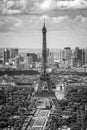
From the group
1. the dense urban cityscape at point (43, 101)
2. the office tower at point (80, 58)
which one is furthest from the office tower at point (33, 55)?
the office tower at point (80, 58)

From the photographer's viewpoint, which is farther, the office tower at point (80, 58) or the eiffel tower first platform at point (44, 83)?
the office tower at point (80, 58)

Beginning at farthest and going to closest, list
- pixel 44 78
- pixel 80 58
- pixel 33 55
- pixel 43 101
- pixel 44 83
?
pixel 33 55 < pixel 80 58 < pixel 44 78 < pixel 44 83 < pixel 43 101

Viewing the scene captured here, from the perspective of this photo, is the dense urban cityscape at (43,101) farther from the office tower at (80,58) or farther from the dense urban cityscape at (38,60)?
the office tower at (80,58)

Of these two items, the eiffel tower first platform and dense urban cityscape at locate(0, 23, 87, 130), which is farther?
the eiffel tower first platform

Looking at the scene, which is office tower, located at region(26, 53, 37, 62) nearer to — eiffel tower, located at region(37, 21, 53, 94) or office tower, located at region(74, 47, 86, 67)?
office tower, located at region(74, 47, 86, 67)

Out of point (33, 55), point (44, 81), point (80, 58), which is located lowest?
point (80, 58)

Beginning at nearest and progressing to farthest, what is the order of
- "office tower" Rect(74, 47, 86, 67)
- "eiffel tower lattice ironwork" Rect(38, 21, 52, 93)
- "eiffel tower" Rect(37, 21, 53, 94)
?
"eiffel tower" Rect(37, 21, 53, 94), "eiffel tower lattice ironwork" Rect(38, 21, 52, 93), "office tower" Rect(74, 47, 86, 67)

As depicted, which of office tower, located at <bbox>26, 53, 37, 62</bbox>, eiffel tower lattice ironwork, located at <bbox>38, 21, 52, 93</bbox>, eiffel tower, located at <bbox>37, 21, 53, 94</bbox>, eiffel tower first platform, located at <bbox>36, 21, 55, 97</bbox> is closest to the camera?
eiffel tower first platform, located at <bbox>36, 21, 55, 97</bbox>

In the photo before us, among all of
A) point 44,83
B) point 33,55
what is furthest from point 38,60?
point 44,83

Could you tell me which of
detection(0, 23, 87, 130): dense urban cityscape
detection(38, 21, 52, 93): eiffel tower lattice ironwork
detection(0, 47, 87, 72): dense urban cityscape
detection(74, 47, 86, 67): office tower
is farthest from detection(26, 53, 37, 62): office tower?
detection(38, 21, 52, 93): eiffel tower lattice ironwork

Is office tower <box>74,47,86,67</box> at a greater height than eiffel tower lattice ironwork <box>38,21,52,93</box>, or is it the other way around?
eiffel tower lattice ironwork <box>38,21,52,93</box>

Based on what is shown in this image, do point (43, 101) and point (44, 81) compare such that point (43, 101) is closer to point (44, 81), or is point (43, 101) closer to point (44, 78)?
point (44, 81)
